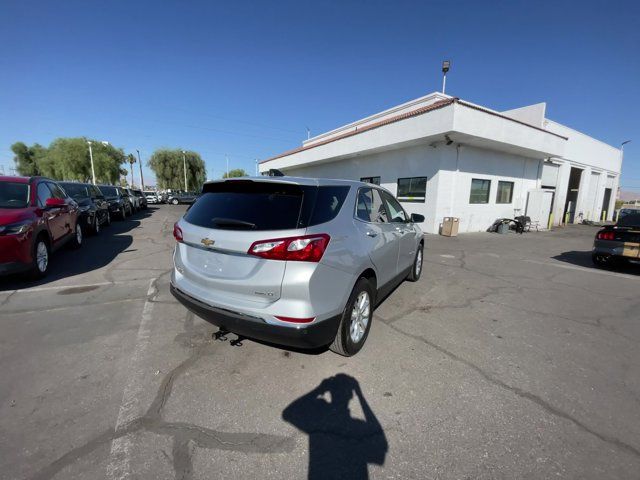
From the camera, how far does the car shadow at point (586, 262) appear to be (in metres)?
7.75

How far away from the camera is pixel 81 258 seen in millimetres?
7145

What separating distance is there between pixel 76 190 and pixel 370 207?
12134 millimetres

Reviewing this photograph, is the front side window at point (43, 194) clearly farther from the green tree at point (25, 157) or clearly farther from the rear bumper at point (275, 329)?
the green tree at point (25, 157)

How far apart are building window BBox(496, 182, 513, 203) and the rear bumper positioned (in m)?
16.9

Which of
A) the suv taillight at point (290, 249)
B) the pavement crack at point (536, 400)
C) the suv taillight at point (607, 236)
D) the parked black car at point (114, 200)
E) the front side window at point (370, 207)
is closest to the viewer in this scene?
the pavement crack at point (536, 400)

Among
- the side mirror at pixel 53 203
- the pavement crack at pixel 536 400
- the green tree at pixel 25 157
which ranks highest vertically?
the green tree at pixel 25 157

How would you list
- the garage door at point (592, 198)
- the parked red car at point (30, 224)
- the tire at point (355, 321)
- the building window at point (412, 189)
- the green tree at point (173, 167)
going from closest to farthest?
the tire at point (355, 321), the parked red car at point (30, 224), the building window at point (412, 189), the garage door at point (592, 198), the green tree at point (173, 167)

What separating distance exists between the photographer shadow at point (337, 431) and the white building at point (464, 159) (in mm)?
11581

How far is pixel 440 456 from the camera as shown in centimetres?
198

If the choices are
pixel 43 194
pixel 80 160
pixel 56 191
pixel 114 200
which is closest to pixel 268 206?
pixel 43 194

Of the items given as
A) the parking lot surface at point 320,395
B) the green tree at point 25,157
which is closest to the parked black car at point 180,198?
the parking lot surface at point 320,395

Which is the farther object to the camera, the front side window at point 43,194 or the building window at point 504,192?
the building window at point 504,192

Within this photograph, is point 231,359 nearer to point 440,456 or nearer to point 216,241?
point 216,241

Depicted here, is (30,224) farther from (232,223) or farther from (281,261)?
(281,261)
